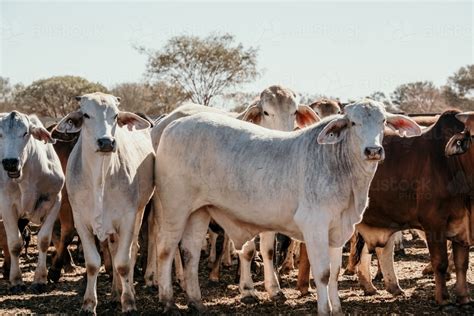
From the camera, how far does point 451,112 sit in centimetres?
862

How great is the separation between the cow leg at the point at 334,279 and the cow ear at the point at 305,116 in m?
2.27

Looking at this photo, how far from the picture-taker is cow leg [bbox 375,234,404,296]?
9.04 m

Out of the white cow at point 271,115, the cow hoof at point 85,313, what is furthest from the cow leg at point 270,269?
the cow hoof at point 85,313

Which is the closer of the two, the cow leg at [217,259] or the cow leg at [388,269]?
the cow leg at [388,269]

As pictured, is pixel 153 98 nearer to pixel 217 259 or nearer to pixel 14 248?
pixel 217 259

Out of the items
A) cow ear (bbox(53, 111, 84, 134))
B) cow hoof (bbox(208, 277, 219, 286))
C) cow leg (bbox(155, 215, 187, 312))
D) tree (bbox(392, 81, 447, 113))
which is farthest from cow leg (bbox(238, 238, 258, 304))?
tree (bbox(392, 81, 447, 113))

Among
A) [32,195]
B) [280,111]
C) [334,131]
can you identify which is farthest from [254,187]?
[32,195]

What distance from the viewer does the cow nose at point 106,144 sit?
23.5 feet

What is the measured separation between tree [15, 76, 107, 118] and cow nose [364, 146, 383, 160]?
29.9 metres

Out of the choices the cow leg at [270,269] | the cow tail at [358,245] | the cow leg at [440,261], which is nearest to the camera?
the cow leg at [440,261]

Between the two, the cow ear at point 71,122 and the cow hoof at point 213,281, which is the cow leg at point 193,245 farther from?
the cow hoof at point 213,281

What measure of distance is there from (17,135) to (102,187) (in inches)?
69.2

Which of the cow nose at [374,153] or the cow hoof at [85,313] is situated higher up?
the cow nose at [374,153]

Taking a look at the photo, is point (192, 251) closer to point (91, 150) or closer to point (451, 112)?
point (91, 150)
